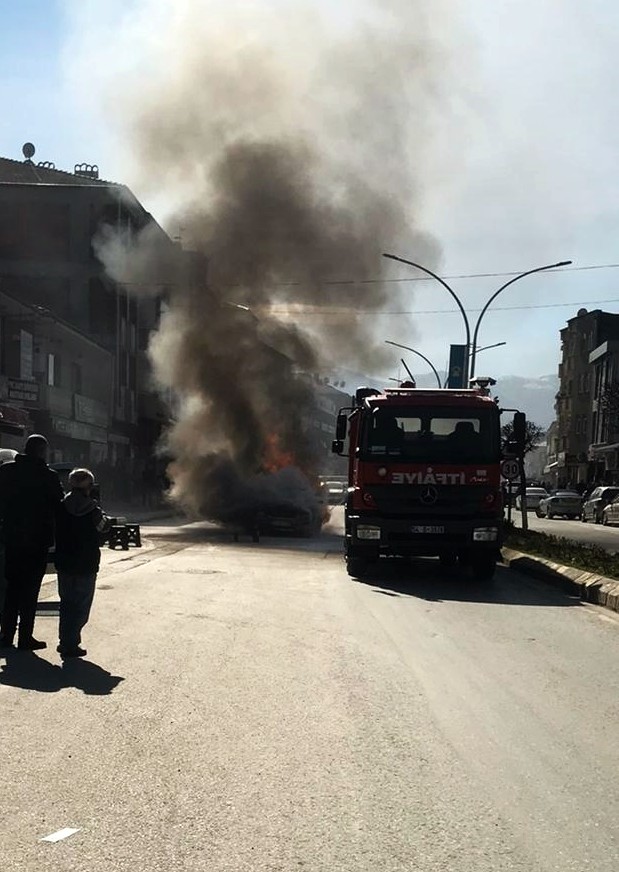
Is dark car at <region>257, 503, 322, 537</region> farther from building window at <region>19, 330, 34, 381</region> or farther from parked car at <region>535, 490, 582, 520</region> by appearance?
parked car at <region>535, 490, 582, 520</region>

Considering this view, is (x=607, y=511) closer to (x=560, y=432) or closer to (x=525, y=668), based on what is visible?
(x=525, y=668)

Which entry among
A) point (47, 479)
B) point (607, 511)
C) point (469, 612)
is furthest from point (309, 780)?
point (607, 511)

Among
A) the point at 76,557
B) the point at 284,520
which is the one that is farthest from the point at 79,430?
the point at 76,557

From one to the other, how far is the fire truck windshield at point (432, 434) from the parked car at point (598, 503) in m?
30.0

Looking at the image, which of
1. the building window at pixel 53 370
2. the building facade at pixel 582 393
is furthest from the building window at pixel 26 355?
the building facade at pixel 582 393

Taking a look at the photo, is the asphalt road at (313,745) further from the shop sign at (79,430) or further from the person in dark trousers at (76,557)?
the shop sign at (79,430)

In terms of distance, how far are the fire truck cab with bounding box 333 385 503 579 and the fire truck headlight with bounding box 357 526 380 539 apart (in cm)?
1

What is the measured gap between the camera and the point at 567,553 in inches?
655

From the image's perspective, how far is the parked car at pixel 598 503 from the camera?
4316 centimetres

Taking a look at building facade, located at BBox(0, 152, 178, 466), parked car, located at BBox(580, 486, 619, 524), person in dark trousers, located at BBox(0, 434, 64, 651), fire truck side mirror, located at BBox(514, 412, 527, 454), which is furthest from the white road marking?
parked car, located at BBox(580, 486, 619, 524)

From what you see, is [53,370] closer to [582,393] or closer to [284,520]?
[284,520]

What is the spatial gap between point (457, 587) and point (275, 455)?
736 inches

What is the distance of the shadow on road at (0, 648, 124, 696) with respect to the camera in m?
6.79

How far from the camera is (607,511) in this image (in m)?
41.8
